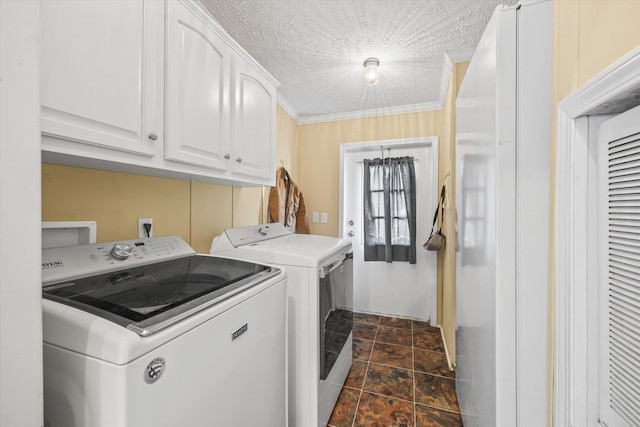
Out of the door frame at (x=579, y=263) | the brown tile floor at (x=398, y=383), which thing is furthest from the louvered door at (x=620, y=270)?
the brown tile floor at (x=398, y=383)

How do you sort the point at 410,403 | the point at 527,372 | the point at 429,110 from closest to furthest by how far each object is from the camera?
1. the point at 527,372
2. the point at 410,403
3. the point at 429,110

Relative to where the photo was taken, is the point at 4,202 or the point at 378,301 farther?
the point at 378,301

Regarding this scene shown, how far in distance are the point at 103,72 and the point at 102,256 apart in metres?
0.66

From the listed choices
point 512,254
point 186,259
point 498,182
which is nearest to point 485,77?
point 498,182

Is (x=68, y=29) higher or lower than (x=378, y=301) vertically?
higher

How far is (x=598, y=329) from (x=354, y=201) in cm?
245

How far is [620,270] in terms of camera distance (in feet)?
2.08

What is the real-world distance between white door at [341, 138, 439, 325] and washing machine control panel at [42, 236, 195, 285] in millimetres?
2040

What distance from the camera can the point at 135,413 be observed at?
0.55 m

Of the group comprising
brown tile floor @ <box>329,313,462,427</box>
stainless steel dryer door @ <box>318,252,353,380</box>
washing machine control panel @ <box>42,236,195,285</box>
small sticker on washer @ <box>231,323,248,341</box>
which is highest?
washing machine control panel @ <box>42,236,195,285</box>

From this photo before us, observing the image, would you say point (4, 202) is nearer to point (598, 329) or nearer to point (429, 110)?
point (598, 329)

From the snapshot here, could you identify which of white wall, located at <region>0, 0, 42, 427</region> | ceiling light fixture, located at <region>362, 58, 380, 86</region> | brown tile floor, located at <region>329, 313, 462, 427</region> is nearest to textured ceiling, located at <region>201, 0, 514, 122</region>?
ceiling light fixture, located at <region>362, 58, 380, 86</region>

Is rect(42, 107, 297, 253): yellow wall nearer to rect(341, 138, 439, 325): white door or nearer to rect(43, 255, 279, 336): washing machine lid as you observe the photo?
rect(43, 255, 279, 336): washing machine lid

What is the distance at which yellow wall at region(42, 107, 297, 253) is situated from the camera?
1020 millimetres
